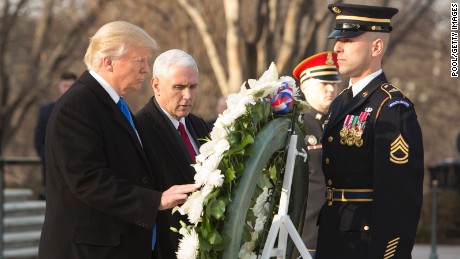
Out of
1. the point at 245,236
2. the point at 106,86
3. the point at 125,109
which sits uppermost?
the point at 106,86

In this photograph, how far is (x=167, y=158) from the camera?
6.03m

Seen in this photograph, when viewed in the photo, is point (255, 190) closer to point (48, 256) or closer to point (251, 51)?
point (48, 256)

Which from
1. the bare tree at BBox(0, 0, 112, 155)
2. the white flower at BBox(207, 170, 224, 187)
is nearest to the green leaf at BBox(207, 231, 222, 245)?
the white flower at BBox(207, 170, 224, 187)

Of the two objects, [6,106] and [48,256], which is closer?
[48,256]

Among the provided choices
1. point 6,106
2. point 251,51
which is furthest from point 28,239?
point 6,106

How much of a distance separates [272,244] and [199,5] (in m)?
14.3

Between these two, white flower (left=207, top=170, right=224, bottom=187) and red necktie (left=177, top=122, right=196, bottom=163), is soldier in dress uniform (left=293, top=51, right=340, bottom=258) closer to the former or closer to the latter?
red necktie (left=177, top=122, right=196, bottom=163)

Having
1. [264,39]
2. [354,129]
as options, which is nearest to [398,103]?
[354,129]

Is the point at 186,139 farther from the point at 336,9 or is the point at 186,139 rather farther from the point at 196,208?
the point at 196,208

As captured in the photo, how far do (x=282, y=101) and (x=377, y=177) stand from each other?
587 millimetres

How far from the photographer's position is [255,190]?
524cm

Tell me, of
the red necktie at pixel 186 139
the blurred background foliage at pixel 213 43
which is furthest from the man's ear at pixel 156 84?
the blurred background foliage at pixel 213 43

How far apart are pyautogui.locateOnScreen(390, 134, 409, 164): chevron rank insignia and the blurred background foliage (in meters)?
11.7

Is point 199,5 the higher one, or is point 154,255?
point 199,5
